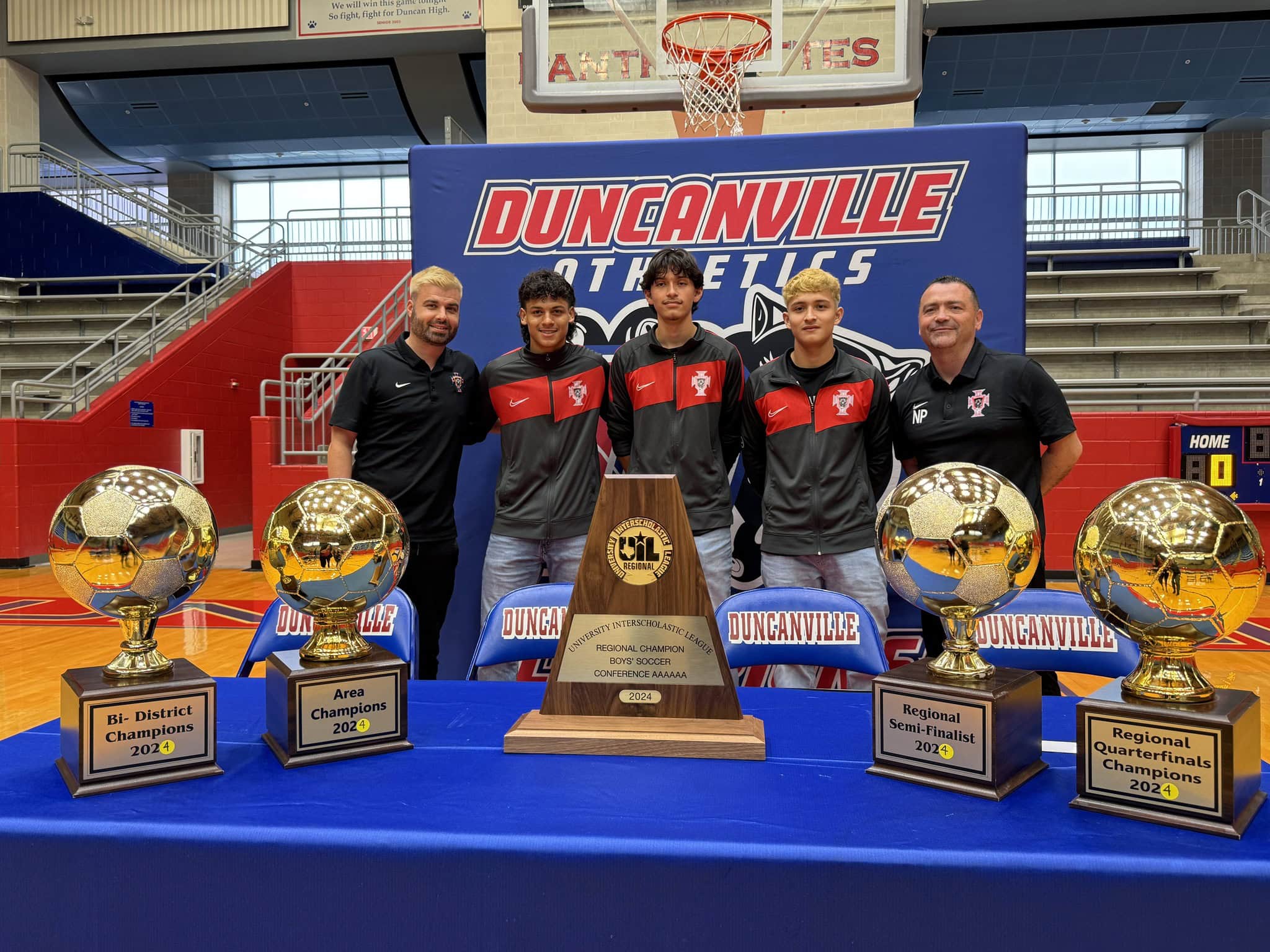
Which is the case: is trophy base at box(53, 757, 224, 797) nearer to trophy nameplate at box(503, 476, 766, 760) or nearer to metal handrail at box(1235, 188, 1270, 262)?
trophy nameplate at box(503, 476, 766, 760)

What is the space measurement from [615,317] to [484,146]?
0.86m

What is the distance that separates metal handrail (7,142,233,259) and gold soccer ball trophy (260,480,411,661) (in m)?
12.7

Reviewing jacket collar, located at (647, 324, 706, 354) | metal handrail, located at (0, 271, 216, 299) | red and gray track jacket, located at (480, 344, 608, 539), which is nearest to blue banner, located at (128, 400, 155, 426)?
metal handrail, located at (0, 271, 216, 299)

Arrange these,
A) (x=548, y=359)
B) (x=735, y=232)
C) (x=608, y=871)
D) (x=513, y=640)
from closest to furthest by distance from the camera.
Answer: (x=608, y=871) < (x=513, y=640) < (x=548, y=359) < (x=735, y=232)

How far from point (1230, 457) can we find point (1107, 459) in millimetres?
829

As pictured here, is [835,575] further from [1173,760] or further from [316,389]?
[316,389]

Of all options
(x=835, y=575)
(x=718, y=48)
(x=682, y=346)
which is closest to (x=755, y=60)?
(x=718, y=48)

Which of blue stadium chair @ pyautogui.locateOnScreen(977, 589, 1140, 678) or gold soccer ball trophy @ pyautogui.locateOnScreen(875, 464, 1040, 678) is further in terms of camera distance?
blue stadium chair @ pyautogui.locateOnScreen(977, 589, 1140, 678)

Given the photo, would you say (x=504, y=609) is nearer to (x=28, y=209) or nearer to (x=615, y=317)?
(x=615, y=317)

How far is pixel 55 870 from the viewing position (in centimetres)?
94

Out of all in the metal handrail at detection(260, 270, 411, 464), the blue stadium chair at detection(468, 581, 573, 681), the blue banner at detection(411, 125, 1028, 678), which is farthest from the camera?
the metal handrail at detection(260, 270, 411, 464)

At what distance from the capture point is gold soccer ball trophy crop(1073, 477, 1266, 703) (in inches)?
36.7

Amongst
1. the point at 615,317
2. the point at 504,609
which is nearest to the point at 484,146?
the point at 615,317

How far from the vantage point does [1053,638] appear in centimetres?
195
